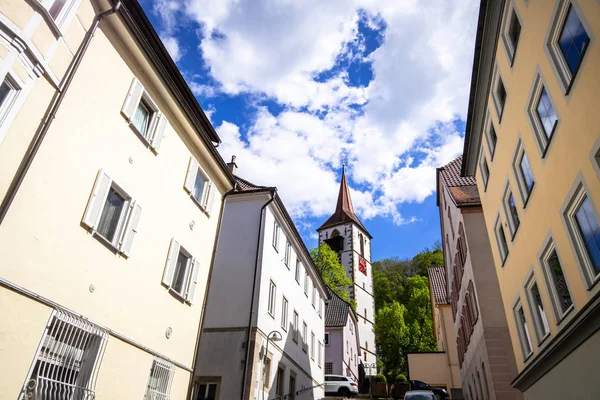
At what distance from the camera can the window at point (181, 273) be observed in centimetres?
1196

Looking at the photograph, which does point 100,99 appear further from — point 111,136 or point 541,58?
point 541,58

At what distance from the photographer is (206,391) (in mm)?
17688

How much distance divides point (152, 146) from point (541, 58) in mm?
9838

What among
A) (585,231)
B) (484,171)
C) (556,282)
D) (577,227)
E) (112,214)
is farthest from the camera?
(484,171)

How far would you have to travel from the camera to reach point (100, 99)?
9.68 meters

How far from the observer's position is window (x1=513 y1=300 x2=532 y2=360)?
15.1 meters

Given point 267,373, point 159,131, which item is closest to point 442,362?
point 267,373

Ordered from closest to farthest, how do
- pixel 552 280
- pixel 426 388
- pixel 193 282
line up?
pixel 552 280, pixel 193 282, pixel 426 388

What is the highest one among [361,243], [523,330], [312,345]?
[361,243]

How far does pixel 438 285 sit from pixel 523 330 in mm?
31711

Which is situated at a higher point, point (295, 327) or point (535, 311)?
point (295, 327)

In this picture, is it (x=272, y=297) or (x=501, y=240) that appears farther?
(x=272, y=297)

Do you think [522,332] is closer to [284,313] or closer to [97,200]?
[284,313]

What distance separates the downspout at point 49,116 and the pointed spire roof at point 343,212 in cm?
6698
